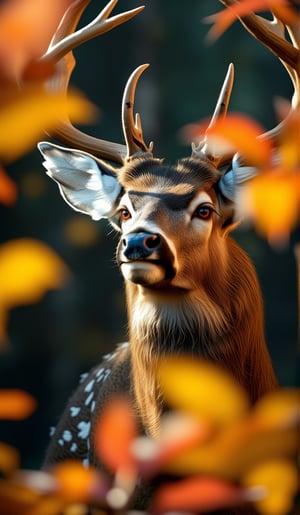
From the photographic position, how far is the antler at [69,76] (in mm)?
2482

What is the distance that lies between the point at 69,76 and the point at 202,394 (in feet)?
6.23

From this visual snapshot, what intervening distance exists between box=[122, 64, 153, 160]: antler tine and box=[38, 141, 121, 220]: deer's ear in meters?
0.08

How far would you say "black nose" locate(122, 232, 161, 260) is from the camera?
200 centimetres

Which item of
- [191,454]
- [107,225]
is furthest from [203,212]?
[107,225]

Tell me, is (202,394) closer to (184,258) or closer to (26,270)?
(26,270)

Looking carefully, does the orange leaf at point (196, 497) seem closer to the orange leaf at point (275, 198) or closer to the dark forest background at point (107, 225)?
the orange leaf at point (275, 198)

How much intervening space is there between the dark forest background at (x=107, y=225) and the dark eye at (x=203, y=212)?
11.9 feet

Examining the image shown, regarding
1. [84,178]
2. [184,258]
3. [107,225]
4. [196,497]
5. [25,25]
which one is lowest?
[107,225]

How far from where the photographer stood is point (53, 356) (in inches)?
246

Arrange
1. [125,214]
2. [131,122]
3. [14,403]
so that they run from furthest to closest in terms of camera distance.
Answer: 1. [131,122]
2. [125,214]
3. [14,403]

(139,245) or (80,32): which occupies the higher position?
(80,32)

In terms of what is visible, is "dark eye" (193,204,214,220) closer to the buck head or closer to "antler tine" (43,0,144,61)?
the buck head

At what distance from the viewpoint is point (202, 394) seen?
744 mm

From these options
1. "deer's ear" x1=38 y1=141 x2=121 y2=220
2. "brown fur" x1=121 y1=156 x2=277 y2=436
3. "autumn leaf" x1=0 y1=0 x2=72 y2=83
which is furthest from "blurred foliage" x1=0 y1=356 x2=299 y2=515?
"deer's ear" x1=38 y1=141 x2=121 y2=220
